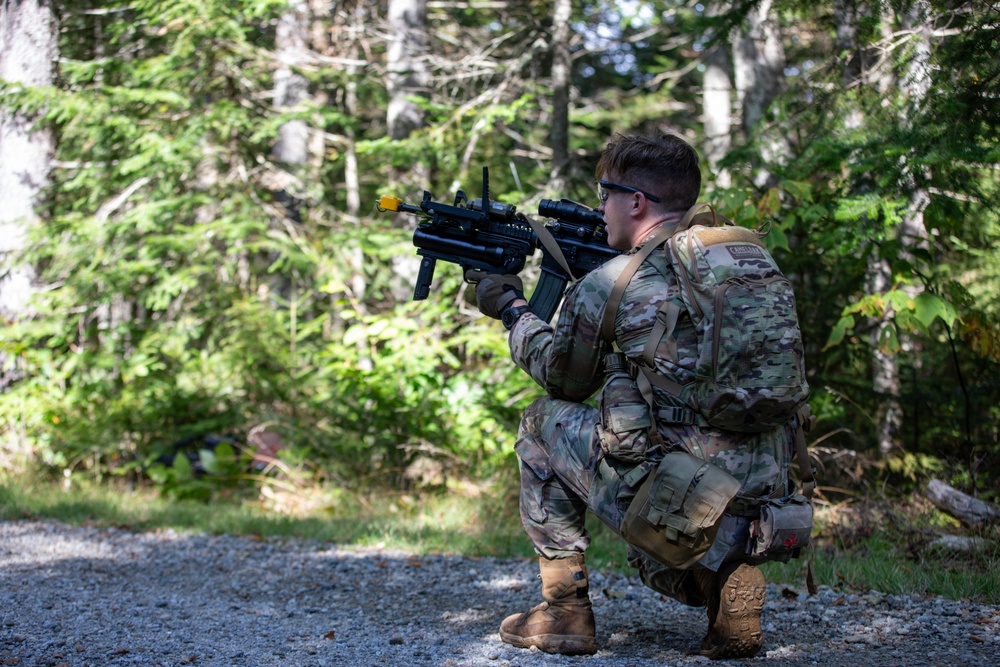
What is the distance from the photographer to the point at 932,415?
6633 millimetres

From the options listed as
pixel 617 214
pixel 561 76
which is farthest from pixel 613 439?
pixel 561 76

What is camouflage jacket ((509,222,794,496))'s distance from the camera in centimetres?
304

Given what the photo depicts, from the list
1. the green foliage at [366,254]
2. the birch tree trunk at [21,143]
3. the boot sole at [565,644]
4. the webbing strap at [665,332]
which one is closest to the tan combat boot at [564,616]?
the boot sole at [565,644]

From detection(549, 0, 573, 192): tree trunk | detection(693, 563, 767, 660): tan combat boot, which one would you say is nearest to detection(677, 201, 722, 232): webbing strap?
detection(693, 563, 767, 660): tan combat boot

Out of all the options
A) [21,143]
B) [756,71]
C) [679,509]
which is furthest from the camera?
[756,71]

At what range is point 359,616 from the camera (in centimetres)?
398

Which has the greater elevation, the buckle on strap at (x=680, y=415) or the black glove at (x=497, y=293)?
the black glove at (x=497, y=293)

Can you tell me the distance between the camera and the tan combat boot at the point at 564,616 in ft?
10.8

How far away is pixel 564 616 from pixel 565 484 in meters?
0.54

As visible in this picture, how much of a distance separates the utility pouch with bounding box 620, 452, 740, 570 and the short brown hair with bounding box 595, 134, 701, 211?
1071 millimetres

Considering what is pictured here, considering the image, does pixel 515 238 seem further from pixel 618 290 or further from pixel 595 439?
pixel 595 439

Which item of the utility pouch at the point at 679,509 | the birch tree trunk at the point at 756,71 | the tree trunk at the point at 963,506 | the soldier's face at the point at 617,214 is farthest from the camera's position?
the birch tree trunk at the point at 756,71

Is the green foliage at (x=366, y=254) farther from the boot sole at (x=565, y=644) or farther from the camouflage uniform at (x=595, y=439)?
the boot sole at (x=565, y=644)

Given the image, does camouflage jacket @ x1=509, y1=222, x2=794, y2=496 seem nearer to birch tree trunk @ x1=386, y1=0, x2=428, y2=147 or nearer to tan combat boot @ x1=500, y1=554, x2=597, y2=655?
tan combat boot @ x1=500, y1=554, x2=597, y2=655
